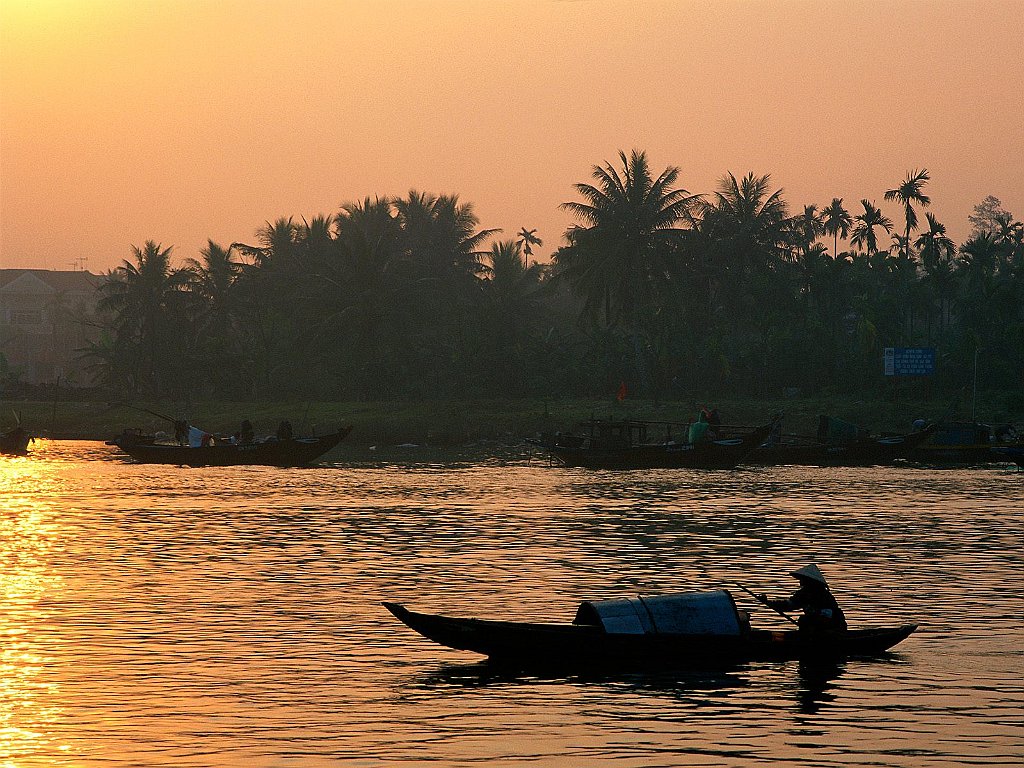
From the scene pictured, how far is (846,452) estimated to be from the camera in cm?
6016

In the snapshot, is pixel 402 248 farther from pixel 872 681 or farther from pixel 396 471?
pixel 872 681

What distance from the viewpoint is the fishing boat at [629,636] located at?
17688 millimetres

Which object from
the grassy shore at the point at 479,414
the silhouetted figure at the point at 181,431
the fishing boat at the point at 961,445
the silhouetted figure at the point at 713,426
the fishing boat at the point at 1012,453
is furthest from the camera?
the grassy shore at the point at 479,414

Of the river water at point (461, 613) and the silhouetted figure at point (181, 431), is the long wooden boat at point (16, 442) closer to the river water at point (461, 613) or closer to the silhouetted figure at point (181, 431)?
the silhouetted figure at point (181, 431)

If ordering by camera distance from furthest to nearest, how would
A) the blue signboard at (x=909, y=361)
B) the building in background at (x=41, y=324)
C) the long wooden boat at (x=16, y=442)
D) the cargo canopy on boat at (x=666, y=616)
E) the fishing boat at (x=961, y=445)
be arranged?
the building in background at (x=41, y=324) → the blue signboard at (x=909, y=361) → the long wooden boat at (x=16, y=442) → the fishing boat at (x=961, y=445) → the cargo canopy on boat at (x=666, y=616)

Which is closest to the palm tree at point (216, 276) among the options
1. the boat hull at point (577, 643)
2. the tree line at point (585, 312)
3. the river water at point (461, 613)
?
the tree line at point (585, 312)

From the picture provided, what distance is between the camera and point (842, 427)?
203ft

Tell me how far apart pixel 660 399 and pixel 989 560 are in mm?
45726

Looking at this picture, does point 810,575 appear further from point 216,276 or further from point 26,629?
point 216,276

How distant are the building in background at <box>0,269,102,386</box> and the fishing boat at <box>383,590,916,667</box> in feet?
350

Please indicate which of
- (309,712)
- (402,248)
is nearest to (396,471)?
(402,248)

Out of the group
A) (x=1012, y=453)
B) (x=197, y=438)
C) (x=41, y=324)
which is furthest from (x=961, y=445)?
(x=41, y=324)

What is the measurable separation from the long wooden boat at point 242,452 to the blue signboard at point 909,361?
28808 mm

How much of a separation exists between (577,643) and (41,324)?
128m
